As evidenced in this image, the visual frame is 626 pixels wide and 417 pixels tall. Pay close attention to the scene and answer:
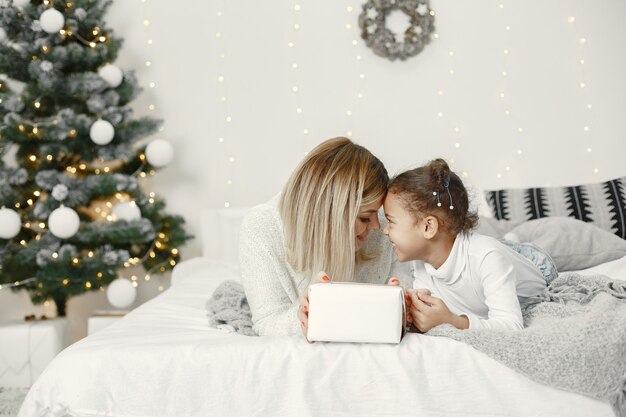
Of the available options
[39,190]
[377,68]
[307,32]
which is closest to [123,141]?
[39,190]

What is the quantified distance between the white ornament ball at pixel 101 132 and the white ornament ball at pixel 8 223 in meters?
0.44

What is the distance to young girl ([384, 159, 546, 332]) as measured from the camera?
Result: 5.42 ft

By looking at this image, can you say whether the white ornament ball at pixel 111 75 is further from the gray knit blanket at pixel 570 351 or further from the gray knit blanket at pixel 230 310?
the gray knit blanket at pixel 570 351

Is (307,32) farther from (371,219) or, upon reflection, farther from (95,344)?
(95,344)

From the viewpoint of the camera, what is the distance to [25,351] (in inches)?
111

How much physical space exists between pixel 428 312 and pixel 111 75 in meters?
1.94

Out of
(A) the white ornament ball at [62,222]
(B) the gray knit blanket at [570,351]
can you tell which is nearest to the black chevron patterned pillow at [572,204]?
(B) the gray knit blanket at [570,351]

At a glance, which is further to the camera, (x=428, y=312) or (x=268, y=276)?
(x=268, y=276)

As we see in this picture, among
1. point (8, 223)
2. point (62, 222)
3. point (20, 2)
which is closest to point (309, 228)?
point (62, 222)

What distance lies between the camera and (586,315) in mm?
1475

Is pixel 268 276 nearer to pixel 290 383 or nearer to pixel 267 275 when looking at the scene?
pixel 267 275

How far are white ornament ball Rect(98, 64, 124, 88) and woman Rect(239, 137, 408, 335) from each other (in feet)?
4.58

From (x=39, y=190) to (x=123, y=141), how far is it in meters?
0.41

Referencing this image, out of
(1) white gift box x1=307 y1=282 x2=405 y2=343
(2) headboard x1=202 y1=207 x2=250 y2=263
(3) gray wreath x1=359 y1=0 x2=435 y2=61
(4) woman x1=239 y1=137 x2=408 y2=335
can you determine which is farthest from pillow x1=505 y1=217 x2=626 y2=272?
(2) headboard x1=202 y1=207 x2=250 y2=263
